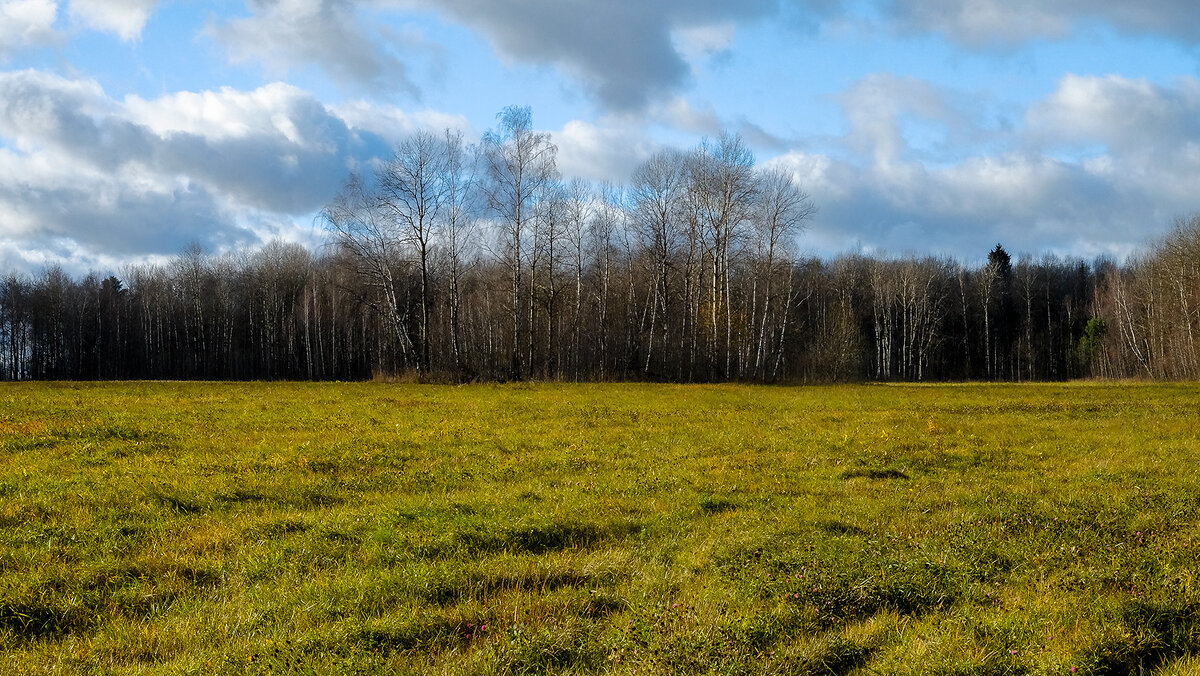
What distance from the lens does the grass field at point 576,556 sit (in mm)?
5266

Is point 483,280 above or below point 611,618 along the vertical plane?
Answer: above

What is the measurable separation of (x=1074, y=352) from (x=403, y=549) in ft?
363

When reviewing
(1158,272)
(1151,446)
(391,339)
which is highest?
(1158,272)

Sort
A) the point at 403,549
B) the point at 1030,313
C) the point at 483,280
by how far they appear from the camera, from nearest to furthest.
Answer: the point at 403,549 → the point at 483,280 → the point at 1030,313

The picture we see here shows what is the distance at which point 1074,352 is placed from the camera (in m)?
93.6

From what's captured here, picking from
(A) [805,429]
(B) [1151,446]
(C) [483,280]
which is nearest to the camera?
(B) [1151,446]

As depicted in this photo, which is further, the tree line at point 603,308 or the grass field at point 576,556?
the tree line at point 603,308

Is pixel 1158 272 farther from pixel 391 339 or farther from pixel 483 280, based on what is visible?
pixel 391 339

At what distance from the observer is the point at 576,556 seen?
740cm

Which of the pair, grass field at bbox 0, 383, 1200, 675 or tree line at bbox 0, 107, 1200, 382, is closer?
grass field at bbox 0, 383, 1200, 675

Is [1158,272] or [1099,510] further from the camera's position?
[1158,272]

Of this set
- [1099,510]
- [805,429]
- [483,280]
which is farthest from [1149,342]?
[1099,510]

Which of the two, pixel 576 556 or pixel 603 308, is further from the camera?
pixel 603 308

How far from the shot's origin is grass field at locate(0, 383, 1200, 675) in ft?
17.3
